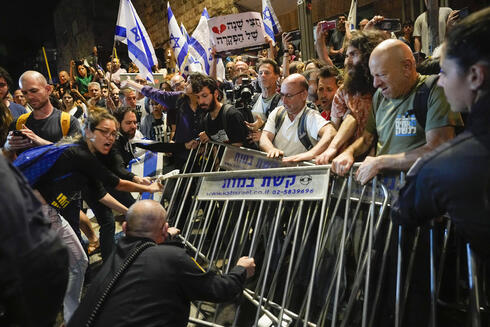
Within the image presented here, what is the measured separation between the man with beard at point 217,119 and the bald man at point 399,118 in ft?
6.21

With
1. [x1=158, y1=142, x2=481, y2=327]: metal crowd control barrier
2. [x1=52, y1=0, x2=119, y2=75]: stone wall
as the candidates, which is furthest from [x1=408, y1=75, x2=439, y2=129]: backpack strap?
[x1=52, y1=0, x2=119, y2=75]: stone wall

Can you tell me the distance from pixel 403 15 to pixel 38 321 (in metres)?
9.41

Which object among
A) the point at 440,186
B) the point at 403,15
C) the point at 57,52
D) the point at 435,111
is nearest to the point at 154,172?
the point at 435,111

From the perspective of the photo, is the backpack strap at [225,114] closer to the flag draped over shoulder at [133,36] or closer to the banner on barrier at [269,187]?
the banner on barrier at [269,187]

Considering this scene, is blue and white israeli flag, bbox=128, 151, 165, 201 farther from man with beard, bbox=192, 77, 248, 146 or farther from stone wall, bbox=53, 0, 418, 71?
stone wall, bbox=53, 0, 418, 71

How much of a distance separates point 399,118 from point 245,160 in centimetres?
147

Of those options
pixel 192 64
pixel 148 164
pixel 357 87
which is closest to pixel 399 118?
pixel 357 87

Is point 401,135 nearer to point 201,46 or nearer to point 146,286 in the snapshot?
point 146,286

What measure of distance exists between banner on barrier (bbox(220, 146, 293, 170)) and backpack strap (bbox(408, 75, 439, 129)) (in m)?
1.13

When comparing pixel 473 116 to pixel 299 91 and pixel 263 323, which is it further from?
pixel 299 91

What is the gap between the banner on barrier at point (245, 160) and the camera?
321 centimetres

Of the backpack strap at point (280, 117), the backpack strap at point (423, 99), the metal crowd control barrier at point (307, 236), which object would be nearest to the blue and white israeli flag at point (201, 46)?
the backpack strap at point (280, 117)

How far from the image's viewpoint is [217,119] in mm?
4406

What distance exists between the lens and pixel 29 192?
117 cm
